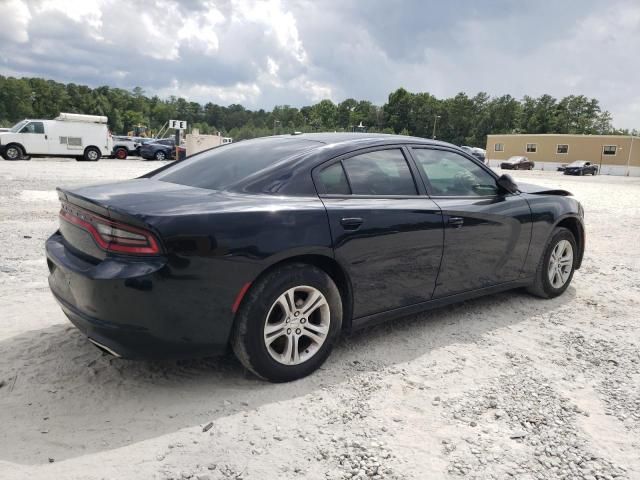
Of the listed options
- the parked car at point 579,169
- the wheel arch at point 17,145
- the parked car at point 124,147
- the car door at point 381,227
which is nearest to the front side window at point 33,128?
the wheel arch at point 17,145

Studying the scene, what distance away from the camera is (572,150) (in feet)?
179

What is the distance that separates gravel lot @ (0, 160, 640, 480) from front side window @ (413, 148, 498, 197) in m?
1.08

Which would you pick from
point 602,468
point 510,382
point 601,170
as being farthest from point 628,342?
point 601,170

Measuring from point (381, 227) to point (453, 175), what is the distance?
109cm

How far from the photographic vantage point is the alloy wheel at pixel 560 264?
485 cm

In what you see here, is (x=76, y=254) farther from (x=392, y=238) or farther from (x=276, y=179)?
(x=392, y=238)

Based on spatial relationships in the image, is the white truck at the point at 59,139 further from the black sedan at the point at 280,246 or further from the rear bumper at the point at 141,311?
the rear bumper at the point at 141,311

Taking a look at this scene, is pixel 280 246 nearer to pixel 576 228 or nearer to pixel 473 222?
pixel 473 222

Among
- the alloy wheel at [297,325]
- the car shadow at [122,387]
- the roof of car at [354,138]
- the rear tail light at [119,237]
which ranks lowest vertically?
the car shadow at [122,387]

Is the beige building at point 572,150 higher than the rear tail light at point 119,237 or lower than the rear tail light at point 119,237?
higher

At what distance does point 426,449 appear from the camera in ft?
8.14

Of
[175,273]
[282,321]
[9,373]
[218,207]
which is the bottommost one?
[9,373]

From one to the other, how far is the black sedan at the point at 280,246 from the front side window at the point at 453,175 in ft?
0.04

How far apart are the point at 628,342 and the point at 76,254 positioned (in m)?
3.96
